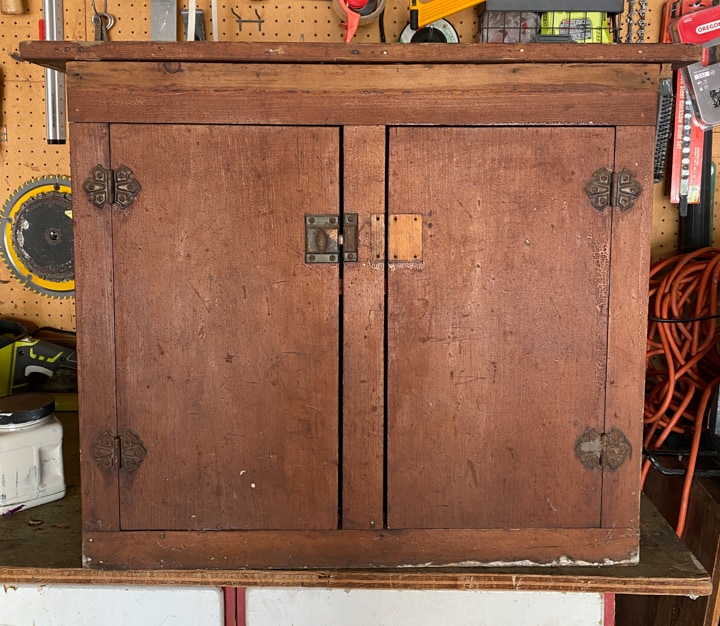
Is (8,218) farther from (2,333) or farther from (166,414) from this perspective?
(166,414)

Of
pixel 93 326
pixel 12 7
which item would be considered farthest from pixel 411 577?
pixel 12 7

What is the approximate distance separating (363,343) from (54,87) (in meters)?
1.10

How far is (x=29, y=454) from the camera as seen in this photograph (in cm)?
133

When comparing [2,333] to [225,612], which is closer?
[225,612]

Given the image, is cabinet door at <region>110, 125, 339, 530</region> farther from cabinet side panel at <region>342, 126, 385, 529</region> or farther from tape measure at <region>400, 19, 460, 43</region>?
tape measure at <region>400, 19, 460, 43</region>

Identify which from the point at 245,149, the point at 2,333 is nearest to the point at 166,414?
the point at 245,149

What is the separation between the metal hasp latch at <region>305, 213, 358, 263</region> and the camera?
1.11m

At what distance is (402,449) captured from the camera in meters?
1.16

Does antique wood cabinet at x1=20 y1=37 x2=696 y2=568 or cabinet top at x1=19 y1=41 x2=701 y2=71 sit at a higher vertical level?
cabinet top at x1=19 y1=41 x2=701 y2=71

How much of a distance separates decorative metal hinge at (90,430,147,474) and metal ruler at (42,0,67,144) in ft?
2.95

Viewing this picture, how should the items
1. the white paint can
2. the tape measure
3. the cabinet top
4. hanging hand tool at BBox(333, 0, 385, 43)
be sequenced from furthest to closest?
the tape measure, hanging hand tool at BBox(333, 0, 385, 43), the white paint can, the cabinet top

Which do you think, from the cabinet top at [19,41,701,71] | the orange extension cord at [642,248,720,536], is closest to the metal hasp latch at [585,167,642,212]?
the cabinet top at [19,41,701,71]

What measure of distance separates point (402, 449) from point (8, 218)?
125 cm

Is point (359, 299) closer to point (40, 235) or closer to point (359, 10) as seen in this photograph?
point (359, 10)
